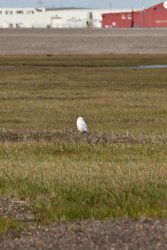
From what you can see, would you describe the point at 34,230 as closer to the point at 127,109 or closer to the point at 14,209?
the point at 14,209

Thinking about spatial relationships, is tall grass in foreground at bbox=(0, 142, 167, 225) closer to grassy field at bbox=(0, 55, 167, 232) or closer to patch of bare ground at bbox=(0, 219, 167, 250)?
grassy field at bbox=(0, 55, 167, 232)

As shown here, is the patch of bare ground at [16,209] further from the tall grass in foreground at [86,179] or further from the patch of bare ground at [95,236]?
the patch of bare ground at [95,236]

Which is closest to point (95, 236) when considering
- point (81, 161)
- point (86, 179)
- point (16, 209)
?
point (16, 209)

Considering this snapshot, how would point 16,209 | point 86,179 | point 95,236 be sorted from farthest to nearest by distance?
point 86,179
point 16,209
point 95,236

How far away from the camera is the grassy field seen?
36.1 ft

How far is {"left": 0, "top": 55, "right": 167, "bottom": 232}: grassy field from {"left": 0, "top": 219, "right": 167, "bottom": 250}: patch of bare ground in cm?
66

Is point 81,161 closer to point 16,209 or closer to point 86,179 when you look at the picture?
point 86,179

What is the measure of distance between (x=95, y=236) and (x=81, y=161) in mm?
6766

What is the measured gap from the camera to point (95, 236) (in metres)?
8.84

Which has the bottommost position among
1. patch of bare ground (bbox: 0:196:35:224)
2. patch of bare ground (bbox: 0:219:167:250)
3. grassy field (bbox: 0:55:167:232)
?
grassy field (bbox: 0:55:167:232)

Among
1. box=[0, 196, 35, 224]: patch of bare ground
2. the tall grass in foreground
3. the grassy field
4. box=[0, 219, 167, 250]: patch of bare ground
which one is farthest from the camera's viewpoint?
the grassy field

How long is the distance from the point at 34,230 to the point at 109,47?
297 feet

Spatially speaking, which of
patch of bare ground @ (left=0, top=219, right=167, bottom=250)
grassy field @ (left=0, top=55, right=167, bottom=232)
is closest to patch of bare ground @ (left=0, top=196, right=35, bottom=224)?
grassy field @ (left=0, top=55, right=167, bottom=232)

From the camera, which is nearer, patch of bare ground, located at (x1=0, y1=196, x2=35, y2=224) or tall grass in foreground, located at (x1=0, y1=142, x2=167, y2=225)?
patch of bare ground, located at (x1=0, y1=196, x2=35, y2=224)
